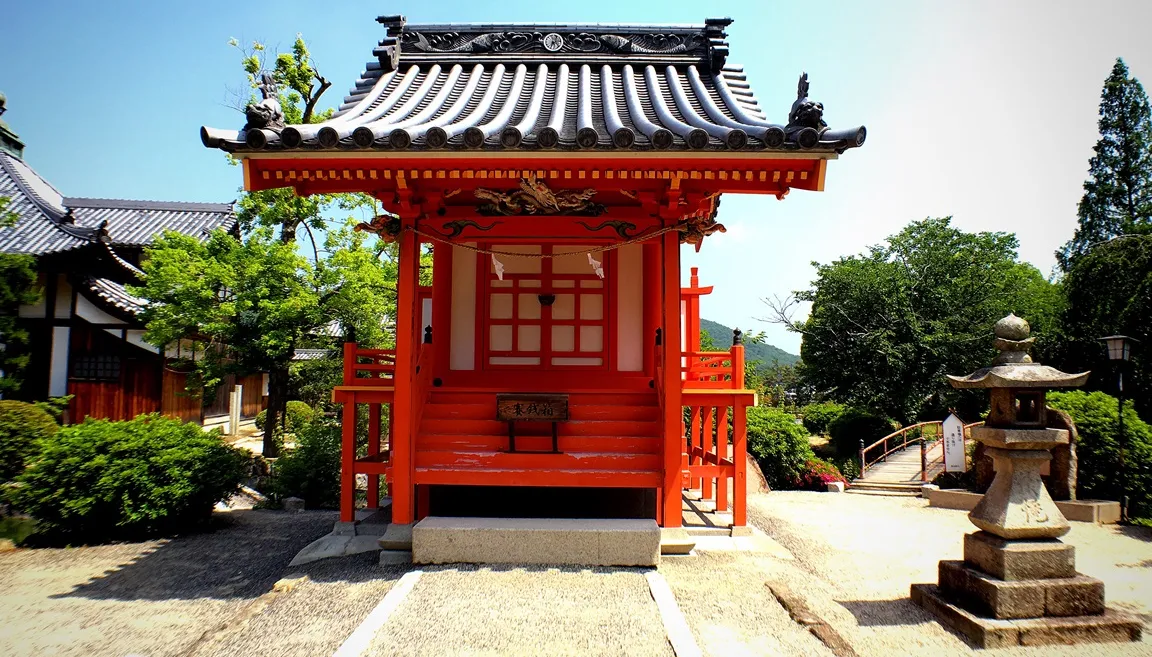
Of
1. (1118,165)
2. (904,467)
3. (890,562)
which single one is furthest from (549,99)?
(1118,165)

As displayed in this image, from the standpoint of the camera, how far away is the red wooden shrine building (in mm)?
5926

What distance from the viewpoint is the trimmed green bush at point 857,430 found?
83.4ft

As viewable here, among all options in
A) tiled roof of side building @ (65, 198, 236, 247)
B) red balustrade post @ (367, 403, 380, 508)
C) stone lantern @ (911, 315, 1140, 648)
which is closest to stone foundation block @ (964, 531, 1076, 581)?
stone lantern @ (911, 315, 1140, 648)

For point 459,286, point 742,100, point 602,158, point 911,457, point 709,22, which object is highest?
point 709,22

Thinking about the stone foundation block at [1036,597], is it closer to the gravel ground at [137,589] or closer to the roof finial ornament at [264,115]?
the gravel ground at [137,589]

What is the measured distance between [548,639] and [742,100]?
7338 mm

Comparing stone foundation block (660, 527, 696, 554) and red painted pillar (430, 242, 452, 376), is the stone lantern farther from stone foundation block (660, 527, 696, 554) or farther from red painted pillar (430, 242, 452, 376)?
red painted pillar (430, 242, 452, 376)

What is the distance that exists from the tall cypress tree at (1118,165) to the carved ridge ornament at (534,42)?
2826cm

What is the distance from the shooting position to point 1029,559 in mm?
4883

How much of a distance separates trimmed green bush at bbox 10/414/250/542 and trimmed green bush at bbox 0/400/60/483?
206cm

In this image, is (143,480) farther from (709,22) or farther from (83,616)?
(709,22)

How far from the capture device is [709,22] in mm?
9398

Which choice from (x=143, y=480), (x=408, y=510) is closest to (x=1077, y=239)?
(x=408, y=510)

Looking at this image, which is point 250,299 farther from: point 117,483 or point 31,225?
point 31,225
